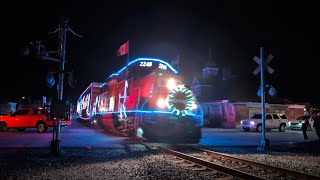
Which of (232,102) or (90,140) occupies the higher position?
(232,102)

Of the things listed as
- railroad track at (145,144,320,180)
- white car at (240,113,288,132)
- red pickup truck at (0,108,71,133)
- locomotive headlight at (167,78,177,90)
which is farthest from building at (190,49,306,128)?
railroad track at (145,144,320,180)

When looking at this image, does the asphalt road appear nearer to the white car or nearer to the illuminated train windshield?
the illuminated train windshield

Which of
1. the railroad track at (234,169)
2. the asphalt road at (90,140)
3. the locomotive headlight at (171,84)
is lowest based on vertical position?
the asphalt road at (90,140)

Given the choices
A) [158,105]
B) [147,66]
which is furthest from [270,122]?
[158,105]

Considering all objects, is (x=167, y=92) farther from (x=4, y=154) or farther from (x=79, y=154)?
(x=4, y=154)

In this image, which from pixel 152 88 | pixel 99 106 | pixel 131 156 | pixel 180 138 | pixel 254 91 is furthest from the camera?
pixel 254 91

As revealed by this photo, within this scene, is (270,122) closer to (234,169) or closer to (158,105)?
(158,105)

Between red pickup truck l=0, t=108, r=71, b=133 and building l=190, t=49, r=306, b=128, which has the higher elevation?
building l=190, t=49, r=306, b=128

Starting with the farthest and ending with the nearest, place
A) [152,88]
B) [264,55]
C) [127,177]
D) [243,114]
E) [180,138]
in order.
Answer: [243,114] → [180,138] → [152,88] → [264,55] → [127,177]

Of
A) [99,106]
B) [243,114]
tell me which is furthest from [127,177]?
[243,114]

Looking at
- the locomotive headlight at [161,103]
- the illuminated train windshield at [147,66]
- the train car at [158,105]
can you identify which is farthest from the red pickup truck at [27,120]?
the locomotive headlight at [161,103]

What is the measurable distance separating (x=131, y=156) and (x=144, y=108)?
4.81 m

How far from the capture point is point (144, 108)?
17.3m

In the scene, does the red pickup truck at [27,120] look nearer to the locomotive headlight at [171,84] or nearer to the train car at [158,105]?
the train car at [158,105]
